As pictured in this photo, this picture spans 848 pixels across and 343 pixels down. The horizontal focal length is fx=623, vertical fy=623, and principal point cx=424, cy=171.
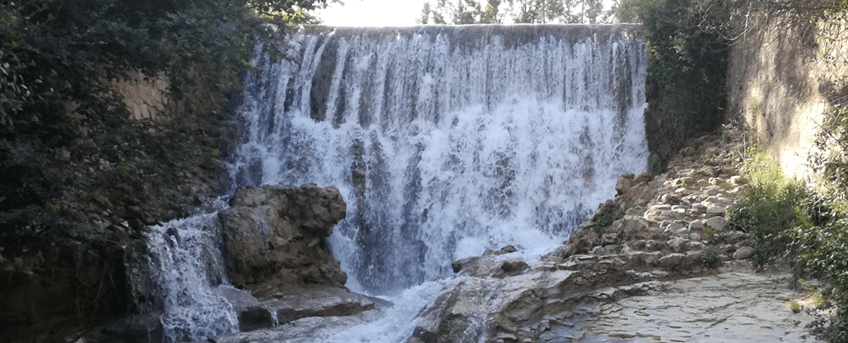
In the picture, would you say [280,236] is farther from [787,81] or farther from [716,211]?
[787,81]

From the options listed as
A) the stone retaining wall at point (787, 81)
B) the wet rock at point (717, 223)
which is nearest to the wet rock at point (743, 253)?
the wet rock at point (717, 223)

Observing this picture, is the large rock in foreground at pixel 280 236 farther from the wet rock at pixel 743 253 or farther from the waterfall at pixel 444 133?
the wet rock at pixel 743 253

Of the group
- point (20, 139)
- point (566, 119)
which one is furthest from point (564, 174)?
point (20, 139)

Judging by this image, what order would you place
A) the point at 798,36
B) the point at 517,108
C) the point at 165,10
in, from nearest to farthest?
the point at 798,36 < the point at 165,10 < the point at 517,108

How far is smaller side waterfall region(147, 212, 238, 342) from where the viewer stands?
8.96m

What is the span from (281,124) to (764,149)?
36.4 feet

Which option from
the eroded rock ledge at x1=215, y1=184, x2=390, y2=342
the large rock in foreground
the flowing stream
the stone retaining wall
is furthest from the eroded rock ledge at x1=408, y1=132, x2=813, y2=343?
the flowing stream

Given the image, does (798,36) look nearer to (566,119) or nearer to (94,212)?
(566,119)

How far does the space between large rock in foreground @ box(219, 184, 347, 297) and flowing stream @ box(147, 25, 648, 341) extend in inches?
61.7

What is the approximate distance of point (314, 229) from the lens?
12086 millimetres

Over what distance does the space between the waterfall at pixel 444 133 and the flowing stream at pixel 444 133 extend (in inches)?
1.2

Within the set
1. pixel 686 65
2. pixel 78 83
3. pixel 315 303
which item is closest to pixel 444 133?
pixel 686 65

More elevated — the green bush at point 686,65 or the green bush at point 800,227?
the green bush at point 686,65

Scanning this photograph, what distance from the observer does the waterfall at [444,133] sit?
46.0ft
